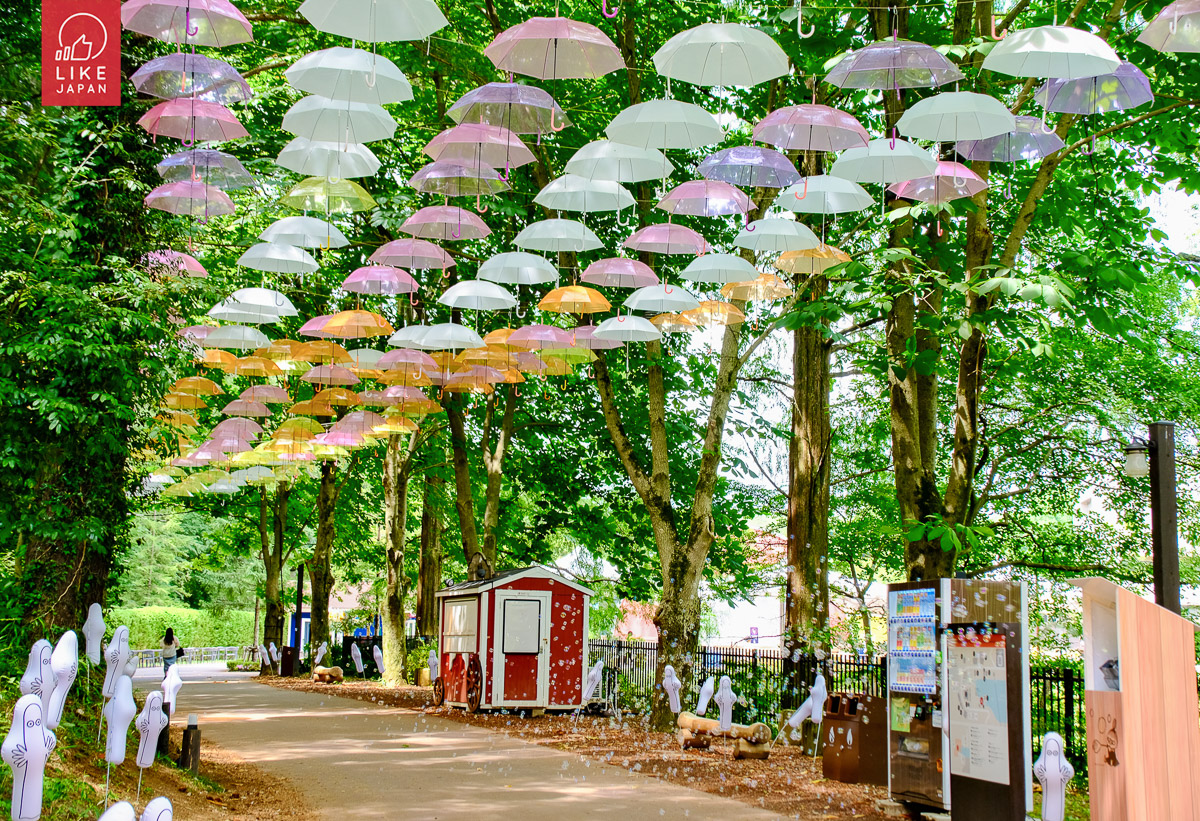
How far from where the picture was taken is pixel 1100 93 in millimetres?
7820

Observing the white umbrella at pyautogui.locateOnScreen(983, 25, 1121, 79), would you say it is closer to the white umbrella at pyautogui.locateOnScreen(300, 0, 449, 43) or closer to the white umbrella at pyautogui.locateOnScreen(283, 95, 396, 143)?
the white umbrella at pyautogui.locateOnScreen(300, 0, 449, 43)

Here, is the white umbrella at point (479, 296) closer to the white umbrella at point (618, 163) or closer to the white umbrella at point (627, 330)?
the white umbrella at point (627, 330)

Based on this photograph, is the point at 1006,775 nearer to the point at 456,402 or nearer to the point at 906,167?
the point at 906,167

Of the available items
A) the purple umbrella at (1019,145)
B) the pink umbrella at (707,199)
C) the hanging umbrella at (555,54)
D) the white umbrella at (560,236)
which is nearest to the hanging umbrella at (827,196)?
the pink umbrella at (707,199)

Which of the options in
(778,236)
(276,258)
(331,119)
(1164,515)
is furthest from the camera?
(276,258)

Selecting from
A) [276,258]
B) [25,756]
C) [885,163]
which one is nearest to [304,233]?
[276,258]

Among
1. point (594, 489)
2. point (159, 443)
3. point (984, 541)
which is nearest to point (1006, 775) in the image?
point (159, 443)

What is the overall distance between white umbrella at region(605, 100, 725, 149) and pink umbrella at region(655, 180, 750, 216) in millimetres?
1894

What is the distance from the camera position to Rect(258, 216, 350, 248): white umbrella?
1100 cm

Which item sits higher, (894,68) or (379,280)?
(894,68)

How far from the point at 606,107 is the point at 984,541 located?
10785 mm

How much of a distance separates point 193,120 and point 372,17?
10.4 ft

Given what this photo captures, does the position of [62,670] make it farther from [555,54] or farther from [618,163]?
[618,163]

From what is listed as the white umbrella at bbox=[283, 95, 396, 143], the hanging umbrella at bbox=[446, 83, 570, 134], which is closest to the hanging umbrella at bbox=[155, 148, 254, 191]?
the white umbrella at bbox=[283, 95, 396, 143]
